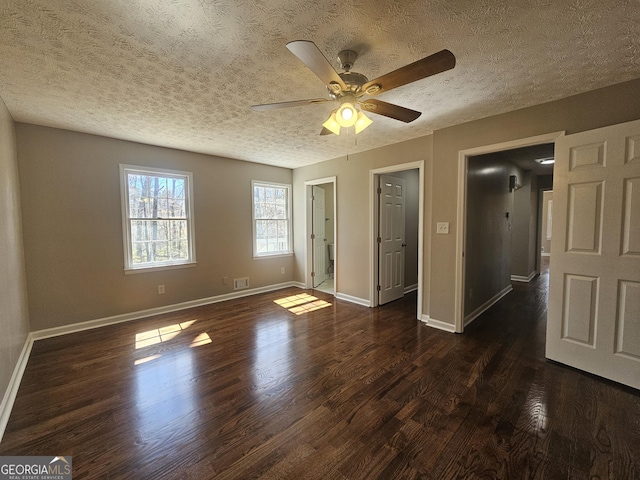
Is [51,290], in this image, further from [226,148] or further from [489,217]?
[489,217]

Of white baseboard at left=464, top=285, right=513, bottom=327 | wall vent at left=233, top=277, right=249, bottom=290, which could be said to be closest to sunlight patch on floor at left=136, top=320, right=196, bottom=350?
wall vent at left=233, top=277, right=249, bottom=290

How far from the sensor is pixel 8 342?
6.79 ft

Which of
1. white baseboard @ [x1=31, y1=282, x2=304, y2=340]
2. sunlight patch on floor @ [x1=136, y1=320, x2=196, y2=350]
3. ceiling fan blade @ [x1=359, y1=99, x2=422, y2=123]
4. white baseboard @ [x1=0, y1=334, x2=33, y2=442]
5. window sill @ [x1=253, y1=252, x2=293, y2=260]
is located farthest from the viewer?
window sill @ [x1=253, y1=252, x2=293, y2=260]

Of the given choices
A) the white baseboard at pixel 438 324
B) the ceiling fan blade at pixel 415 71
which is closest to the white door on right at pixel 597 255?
the white baseboard at pixel 438 324

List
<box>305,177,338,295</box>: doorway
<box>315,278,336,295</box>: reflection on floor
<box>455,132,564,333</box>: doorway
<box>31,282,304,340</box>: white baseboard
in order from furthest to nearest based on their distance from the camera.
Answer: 1. <box>305,177,338,295</box>: doorway
2. <box>315,278,336,295</box>: reflection on floor
3. <box>31,282,304,340</box>: white baseboard
4. <box>455,132,564,333</box>: doorway

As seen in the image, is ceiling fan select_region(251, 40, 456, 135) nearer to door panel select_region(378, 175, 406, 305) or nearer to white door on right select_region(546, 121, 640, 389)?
white door on right select_region(546, 121, 640, 389)

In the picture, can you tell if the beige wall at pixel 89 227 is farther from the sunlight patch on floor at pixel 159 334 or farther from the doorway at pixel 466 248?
the doorway at pixel 466 248

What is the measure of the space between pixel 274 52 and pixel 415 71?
0.92 metres

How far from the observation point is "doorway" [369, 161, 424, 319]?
3.54 m

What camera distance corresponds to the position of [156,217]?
387 cm

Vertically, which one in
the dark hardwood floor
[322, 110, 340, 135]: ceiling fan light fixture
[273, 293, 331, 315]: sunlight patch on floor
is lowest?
the dark hardwood floor

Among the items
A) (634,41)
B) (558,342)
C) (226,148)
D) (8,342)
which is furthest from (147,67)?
(558,342)

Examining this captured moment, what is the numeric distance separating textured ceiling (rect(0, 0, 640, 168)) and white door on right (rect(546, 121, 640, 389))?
1.84ft

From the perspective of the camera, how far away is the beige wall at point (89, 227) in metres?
3.02
